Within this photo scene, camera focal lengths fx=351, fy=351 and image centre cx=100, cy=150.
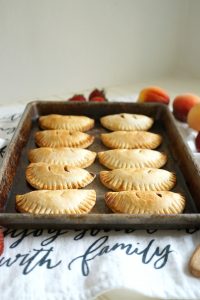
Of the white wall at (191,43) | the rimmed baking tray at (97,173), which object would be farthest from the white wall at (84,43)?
the rimmed baking tray at (97,173)

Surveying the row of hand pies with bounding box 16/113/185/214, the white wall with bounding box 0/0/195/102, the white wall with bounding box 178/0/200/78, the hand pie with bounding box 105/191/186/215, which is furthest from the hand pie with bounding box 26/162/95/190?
the white wall with bounding box 178/0/200/78

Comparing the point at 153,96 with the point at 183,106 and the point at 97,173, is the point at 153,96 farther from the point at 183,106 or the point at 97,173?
the point at 97,173

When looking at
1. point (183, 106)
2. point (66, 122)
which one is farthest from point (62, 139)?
point (183, 106)

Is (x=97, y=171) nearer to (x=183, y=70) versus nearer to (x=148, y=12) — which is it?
(x=148, y=12)

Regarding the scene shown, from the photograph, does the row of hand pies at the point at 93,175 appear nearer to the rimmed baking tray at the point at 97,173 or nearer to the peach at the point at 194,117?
the rimmed baking tray at the point at 97,173

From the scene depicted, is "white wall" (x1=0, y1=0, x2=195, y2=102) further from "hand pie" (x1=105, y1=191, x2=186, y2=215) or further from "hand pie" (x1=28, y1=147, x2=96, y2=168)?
"hand pie" (x1=105, y1=191, x2=186, y2=215)

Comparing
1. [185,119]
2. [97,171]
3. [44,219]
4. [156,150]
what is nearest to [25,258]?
[44,219]
